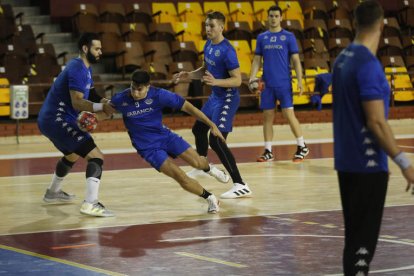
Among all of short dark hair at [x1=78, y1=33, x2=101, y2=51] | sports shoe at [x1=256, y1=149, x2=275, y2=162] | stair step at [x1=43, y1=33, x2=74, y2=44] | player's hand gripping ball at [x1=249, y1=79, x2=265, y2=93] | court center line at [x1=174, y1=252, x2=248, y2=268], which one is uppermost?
short dark hair at [x1=78, y1=33, x2=101, y2=51]

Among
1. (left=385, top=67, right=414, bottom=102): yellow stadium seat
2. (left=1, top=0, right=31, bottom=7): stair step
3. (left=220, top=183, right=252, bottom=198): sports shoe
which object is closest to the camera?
(left=220, top=183, right=252, bottom=198): sports shoe

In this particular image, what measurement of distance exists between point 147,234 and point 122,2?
14.9m

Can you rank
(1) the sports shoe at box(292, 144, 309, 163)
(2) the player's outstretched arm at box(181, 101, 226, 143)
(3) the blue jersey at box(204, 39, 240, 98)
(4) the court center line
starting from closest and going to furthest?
(4) the court center line < (2) the player's outstretched arm at box(181, 101, 226, 143) < (3) the blue jersey at box(204, 39, 240, 98) < (1) the sports shoe at box(292, 144, 309, 163)

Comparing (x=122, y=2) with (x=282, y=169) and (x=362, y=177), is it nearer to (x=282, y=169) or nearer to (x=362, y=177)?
(x=282, y=169)

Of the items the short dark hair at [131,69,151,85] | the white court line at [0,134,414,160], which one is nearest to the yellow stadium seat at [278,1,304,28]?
the white court line at [0,134,414,160]

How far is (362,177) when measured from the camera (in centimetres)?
557

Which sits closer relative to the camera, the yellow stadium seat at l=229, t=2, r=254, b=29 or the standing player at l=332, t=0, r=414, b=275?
the standing player at l=332, t=0, r=414, b=275

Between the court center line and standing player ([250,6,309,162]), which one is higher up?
standing player ([250,6,309,162])

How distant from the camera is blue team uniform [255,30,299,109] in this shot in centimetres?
1440

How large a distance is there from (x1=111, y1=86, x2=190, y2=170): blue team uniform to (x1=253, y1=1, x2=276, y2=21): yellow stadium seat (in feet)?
45.2

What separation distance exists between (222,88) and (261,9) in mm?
12088

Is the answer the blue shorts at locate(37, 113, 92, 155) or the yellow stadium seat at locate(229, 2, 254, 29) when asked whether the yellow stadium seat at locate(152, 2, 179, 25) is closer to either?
the yellow stadium seat at locate(229, 2, 254, 29)

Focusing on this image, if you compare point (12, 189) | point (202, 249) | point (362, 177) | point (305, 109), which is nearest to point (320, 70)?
point (305, 109)

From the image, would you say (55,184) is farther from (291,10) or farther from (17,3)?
(291,10)
